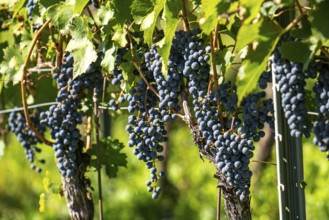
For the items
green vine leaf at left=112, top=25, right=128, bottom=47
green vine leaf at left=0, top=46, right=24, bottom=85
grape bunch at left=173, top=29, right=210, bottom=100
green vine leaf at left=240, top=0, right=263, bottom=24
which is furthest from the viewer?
green vine leaf at left=0, top=46, right=24, bottom=85

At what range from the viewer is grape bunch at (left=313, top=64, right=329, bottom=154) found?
2.17 meters

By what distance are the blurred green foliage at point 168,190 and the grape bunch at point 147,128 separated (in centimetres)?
242

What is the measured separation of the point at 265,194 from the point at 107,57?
2.90 meters

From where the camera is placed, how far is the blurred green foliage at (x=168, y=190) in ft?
18.1

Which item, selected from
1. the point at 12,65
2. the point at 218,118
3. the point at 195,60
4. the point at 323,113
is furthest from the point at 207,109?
the point at 12,65

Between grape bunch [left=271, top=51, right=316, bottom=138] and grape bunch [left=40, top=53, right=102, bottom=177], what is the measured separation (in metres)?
1.12

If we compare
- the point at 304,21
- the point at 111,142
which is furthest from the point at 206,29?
A: the point at 111,142

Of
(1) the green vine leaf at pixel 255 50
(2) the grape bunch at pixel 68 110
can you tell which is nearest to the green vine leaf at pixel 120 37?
(2) the grape bunch at pixel 68 110

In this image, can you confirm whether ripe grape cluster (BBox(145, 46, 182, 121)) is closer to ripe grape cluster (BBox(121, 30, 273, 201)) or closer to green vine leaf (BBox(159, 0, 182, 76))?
ripe grape cluster (BBox(121, 30, 273, 201))

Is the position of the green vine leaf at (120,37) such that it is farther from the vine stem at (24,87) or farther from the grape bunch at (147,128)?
the vine stem at (24,87)

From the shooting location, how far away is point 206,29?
7.12ft

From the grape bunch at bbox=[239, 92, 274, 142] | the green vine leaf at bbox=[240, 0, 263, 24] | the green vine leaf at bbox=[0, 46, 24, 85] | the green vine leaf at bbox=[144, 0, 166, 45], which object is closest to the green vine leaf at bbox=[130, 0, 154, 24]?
the green vine leaf at bbox=[144, 0, 166, 45]

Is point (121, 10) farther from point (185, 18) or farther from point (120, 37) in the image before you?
point (185, 18)

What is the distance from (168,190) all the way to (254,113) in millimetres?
4920
